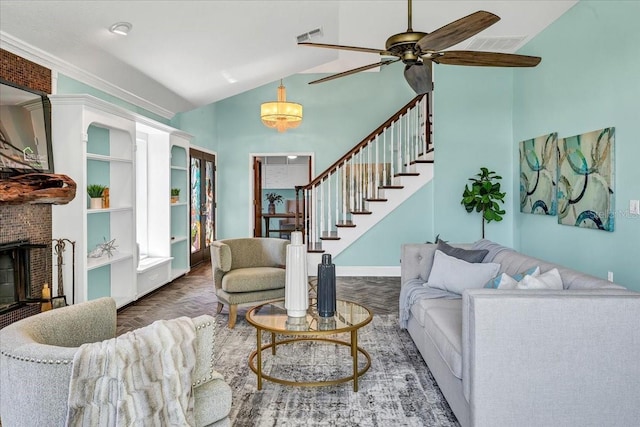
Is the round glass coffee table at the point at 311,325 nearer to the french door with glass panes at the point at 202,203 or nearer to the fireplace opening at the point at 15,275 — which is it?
the fireplace opening at the point at 15,275

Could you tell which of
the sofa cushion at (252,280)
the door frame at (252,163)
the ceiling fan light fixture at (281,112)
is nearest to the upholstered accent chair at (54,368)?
the sofa cushion at (252,280)

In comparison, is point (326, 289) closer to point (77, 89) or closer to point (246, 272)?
point (246, 272)

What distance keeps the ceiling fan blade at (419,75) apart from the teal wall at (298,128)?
18.6 feet

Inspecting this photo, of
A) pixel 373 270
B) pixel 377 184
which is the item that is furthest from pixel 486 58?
pixel 373 270

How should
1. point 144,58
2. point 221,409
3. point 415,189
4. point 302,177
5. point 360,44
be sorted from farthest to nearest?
point 302,177 → point 415,189 → point 360,44 → point 144,58 → point 221,409

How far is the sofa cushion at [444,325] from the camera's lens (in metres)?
2.62

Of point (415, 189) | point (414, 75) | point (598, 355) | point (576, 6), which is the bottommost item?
point (598, 355)

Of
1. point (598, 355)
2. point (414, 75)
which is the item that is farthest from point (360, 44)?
point (598, 355)

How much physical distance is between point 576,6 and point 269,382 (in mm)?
4608

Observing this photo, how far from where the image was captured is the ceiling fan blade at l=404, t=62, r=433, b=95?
3223mm

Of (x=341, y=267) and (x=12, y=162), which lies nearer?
(x=12, y=162)

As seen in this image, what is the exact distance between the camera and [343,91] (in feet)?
29.9

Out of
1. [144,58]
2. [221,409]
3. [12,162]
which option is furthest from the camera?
[144,58]

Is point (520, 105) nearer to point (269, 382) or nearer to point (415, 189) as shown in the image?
point (415, 189)
